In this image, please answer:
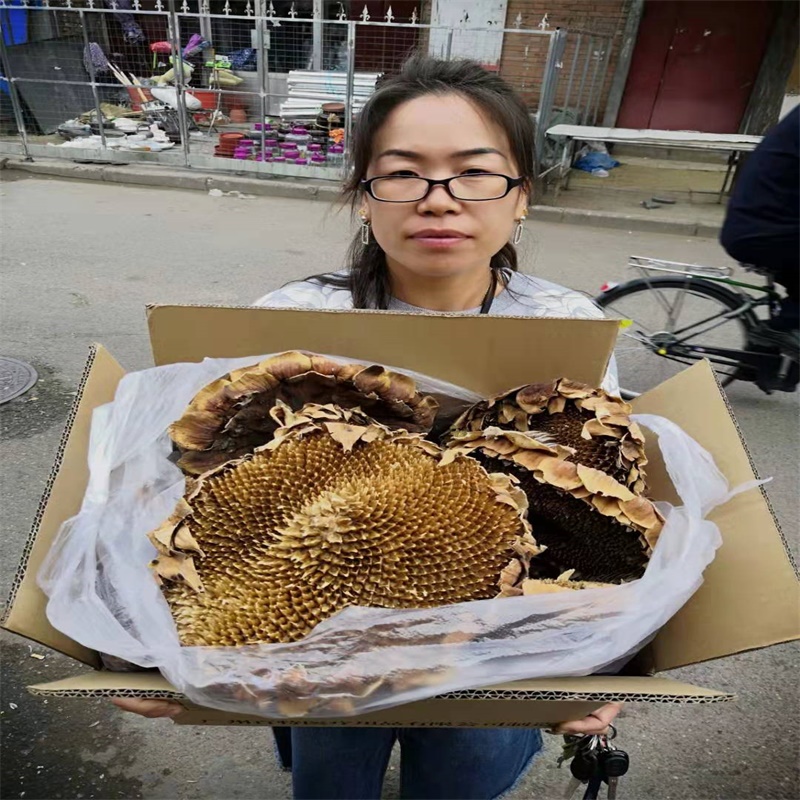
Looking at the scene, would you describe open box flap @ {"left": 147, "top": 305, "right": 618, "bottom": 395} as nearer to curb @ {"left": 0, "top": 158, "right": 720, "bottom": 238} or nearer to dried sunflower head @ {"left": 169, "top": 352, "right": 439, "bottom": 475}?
dried sunflower head @ {"left": 169, "top": 352, "right": 439, "bottom": 475}

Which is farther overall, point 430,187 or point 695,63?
point 695,63

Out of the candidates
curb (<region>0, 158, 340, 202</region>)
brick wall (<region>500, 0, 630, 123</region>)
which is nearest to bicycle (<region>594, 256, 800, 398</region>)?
curb (<region>0, 158, 340, 202</region>)

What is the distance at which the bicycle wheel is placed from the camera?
320 centimetres

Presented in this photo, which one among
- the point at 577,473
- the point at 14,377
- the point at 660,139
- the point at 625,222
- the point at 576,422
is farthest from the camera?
the point at 660,139

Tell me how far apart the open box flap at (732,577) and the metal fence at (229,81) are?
611 cm

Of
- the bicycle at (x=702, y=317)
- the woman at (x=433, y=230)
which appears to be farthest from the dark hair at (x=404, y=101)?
the bicycle at (x=702, y=317)

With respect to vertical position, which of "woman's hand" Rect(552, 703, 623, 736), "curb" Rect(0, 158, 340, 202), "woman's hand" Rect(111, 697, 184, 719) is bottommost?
"curb" Rect(0, 158, 340, 202)

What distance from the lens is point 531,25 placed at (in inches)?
323

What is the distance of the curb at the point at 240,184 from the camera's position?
633 centimetres

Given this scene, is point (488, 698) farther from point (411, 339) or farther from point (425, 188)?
point (425, 188)

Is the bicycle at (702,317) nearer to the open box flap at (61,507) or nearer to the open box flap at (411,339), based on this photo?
the open box flap at (411,339)

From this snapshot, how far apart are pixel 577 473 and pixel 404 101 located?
2.61 ft

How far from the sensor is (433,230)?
45.9 inches

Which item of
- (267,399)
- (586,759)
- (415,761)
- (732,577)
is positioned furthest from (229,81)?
(732,577)
